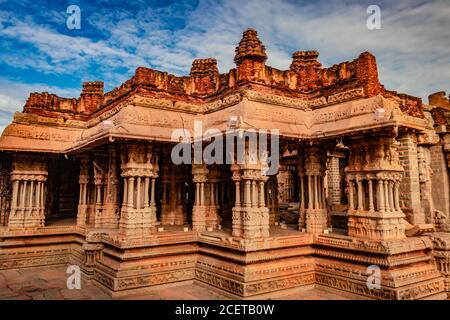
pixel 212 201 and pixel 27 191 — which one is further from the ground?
pixel 27 191

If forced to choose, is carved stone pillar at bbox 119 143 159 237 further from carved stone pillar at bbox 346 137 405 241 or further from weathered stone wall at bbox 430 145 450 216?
weathered stone wall at bbox 430 145 450 216

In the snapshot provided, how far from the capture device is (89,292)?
376 inches

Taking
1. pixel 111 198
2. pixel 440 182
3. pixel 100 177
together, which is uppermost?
pixel 100 177

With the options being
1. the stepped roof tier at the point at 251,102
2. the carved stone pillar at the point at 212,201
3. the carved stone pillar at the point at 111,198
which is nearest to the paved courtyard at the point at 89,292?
the carved stone pillar at the point at 212,201

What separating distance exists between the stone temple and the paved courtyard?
0.29m

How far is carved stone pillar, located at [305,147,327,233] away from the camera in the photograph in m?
11.1

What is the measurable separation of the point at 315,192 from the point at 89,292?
294 inches

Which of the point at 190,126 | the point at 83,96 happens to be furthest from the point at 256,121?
the point at 83,96

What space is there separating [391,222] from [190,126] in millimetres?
6856

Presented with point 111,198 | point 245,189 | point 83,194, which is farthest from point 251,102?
point 83,194

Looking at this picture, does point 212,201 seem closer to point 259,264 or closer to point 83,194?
point 259,264

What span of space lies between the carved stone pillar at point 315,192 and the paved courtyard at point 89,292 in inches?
80.7

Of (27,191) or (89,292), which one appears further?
(27,191)

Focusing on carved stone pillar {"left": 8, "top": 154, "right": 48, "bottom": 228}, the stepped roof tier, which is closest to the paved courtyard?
carved stone pillar {"left": 8, "top": 154, "right": 48, "bottom": 228}
